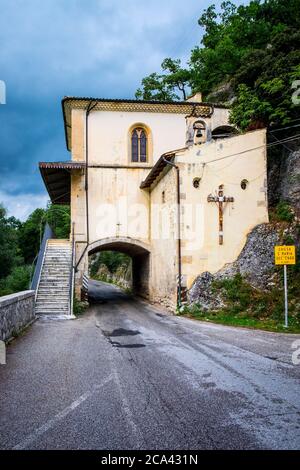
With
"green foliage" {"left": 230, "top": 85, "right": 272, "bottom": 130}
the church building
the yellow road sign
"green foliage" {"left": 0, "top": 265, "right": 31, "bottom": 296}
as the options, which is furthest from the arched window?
"green foliage" {"left": 0, "top": 265, "right": 31, "bottom": 296}

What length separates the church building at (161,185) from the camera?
46.2ft

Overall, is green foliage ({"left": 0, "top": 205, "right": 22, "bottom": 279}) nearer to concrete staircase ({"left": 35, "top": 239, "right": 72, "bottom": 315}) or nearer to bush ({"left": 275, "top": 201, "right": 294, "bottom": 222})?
concrete staircase ({"left": 35, "top": 239, "right": 72, "bottom": 315})

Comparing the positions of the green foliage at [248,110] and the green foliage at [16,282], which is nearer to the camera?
the green foliage at [248,110]

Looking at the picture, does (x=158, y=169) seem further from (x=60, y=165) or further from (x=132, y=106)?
(x=132, y=106)

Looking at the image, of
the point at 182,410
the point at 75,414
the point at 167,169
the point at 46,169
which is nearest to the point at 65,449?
the point at 75,414

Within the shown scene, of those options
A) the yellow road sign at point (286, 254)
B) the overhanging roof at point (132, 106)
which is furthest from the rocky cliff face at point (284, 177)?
the overhanging roof at point (132, 106)

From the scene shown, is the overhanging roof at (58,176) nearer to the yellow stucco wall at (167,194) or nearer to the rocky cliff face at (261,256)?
the yellow stucco wall at (167,194)

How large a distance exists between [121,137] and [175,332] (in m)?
12.7

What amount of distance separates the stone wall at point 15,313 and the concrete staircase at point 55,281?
202 cm

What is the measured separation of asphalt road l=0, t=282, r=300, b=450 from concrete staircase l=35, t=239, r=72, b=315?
5.04 meters

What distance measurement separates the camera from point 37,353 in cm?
683

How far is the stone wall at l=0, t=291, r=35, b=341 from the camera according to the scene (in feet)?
24.3

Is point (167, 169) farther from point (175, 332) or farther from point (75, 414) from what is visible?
point (75, 414)

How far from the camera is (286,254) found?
34.2 feet
